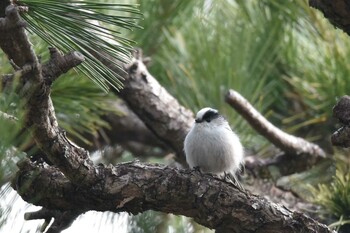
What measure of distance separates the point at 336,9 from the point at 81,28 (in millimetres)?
400

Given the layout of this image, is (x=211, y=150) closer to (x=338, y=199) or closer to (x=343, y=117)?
(x=338, y=199)

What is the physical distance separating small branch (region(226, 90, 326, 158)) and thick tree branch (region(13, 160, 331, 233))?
394 mm

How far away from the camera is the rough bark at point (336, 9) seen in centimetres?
120

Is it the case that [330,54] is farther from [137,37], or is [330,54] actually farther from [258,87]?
[137,37]

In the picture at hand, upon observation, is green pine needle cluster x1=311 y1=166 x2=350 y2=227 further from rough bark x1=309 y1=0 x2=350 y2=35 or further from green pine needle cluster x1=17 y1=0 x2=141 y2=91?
green pine needle cluster x1=17 y1=0 x2=141 y2=91

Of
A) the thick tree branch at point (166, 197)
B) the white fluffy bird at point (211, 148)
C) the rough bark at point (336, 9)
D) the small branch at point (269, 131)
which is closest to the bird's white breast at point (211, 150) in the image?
the white fluffy bird at point (211, 148)

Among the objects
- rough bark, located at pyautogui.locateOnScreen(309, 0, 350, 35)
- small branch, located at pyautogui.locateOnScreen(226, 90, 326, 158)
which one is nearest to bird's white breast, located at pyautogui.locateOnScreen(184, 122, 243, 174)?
small branch, located at pyautogui.locateOnScreen(226, 90, 326, 158)

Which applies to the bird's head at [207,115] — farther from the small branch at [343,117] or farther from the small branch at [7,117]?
the small branch at [7,117]

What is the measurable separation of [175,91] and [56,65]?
124cm

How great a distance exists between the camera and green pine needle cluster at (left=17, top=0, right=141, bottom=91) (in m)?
1.21

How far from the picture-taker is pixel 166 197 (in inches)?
53.7

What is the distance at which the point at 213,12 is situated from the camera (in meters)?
2.43

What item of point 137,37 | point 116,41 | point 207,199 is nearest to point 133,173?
point 207,199

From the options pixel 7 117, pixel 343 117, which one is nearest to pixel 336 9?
pixel 343 117
